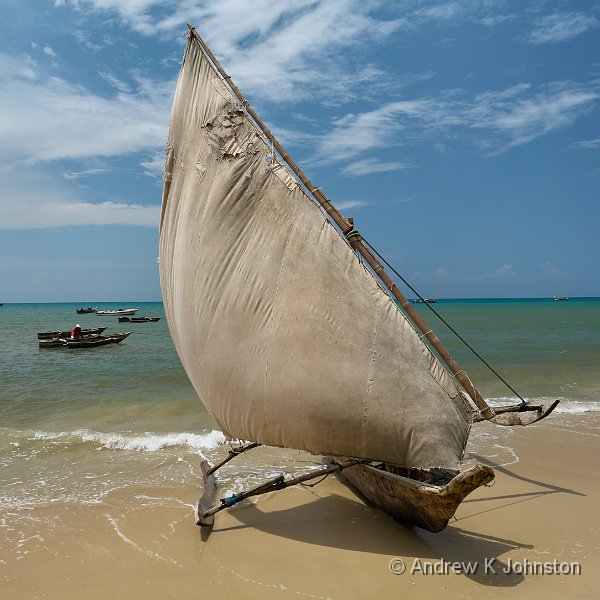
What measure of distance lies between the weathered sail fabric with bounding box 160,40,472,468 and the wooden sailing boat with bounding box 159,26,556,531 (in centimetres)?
2

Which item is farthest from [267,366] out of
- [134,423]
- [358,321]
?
[134,423]

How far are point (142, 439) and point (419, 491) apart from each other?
8400 mm

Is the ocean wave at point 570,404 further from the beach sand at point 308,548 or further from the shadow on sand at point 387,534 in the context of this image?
the shadow on sand at point 387,534

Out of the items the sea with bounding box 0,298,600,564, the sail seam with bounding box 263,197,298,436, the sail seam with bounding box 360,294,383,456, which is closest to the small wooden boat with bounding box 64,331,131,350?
the sea with bounding box 0,298,600,564

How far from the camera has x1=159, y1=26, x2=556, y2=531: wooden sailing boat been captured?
216 inches

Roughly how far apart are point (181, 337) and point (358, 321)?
299cm

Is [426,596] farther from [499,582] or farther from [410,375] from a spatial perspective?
[410,375]

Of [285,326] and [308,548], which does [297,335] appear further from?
[308,548]

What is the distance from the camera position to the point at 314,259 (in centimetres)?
593

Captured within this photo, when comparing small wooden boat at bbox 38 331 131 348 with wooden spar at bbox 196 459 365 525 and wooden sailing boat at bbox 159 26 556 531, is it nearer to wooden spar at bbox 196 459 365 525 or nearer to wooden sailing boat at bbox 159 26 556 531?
wooden sailing boat at bbox 159 26 556 531

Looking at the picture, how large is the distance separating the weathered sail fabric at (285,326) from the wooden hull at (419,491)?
1.17 ft

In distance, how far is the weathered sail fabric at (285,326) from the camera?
551 cm

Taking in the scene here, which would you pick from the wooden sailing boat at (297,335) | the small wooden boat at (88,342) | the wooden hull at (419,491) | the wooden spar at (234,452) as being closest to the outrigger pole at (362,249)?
the wooden sailing boat at (297,335)

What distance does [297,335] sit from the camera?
5.80 m
